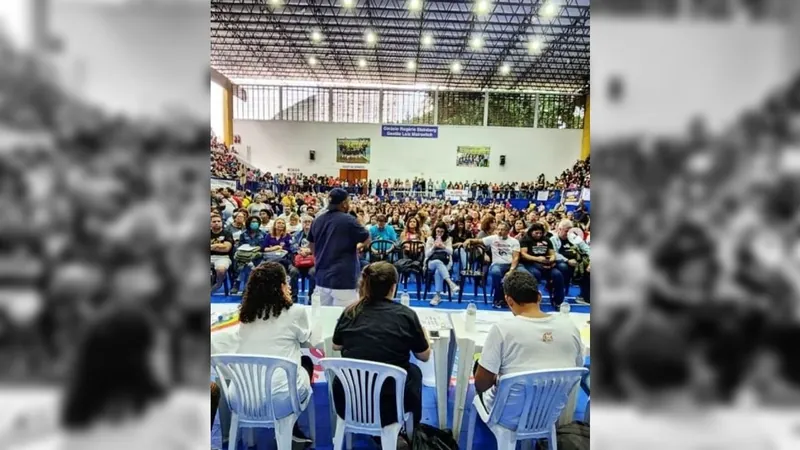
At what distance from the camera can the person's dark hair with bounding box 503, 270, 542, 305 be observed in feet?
5.44

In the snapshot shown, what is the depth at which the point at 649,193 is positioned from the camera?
2.72 ft

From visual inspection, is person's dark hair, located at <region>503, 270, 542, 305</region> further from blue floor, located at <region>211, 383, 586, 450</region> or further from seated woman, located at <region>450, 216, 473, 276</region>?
seated woman, located at <region>450, 216, 473, 276</region>

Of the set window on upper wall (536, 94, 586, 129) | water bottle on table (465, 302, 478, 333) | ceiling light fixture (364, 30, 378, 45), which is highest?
ceiling light fixture (364, 30, 378, 45)

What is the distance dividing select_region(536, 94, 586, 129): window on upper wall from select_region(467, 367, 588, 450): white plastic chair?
732 inches

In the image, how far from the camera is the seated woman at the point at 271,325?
1.75m

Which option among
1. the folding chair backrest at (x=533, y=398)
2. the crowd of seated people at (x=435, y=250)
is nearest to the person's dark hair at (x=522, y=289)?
the folding chair backrest at (x=533, y=398)

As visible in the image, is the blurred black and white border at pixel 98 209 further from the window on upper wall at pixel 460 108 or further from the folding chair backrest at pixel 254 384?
the window on upper wall at pixel 460 108

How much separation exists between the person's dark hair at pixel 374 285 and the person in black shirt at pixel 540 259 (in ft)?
8.58

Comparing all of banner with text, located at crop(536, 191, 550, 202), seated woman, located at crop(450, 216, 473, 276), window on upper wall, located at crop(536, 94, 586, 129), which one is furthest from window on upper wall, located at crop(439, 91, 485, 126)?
seated woman, located at crop(450, 216, 473, 276)

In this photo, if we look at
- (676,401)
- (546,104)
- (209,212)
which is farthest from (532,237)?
(546,104)

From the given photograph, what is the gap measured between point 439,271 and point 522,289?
3.07m

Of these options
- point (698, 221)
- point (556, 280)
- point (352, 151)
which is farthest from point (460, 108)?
point (698, 221)

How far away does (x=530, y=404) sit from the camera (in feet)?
5.40

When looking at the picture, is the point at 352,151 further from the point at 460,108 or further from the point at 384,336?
the point at 384,336
